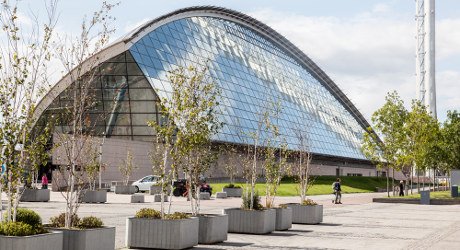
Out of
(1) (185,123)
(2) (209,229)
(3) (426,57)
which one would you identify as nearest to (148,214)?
(2) (209,229)

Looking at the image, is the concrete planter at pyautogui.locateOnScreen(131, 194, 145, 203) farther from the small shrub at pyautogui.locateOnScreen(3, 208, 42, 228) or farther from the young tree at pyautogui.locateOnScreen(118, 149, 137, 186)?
the small shrub at pyautogui.locateOnScreen(3, 208, 42, 228)

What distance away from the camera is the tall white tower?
115 m

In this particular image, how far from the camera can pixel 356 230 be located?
74.2ft

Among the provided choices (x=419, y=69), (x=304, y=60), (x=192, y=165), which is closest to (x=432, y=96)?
(x=419, y=69)

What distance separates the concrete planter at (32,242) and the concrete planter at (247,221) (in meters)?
8.73

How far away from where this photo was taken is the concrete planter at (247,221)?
64.8 feet

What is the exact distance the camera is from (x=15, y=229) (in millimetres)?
11195

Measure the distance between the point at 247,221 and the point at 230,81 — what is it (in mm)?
53969

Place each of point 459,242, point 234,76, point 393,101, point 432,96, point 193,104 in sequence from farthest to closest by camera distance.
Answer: point 432,96 < point 234,76 < point 393,101 < point 459,242 < point 193,104

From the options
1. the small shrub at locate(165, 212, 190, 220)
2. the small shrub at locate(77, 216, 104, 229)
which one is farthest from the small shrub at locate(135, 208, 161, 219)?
the small shrub at locate(77, 216, 104, 229)

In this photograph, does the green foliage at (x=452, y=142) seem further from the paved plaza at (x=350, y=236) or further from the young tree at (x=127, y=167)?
the paved plaza at (x=350, y=236)

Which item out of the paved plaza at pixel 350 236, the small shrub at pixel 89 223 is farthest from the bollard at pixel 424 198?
the small shrub at pixel 89 223

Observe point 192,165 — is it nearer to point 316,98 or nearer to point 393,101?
point 393,101

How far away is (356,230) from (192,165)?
7860mm
